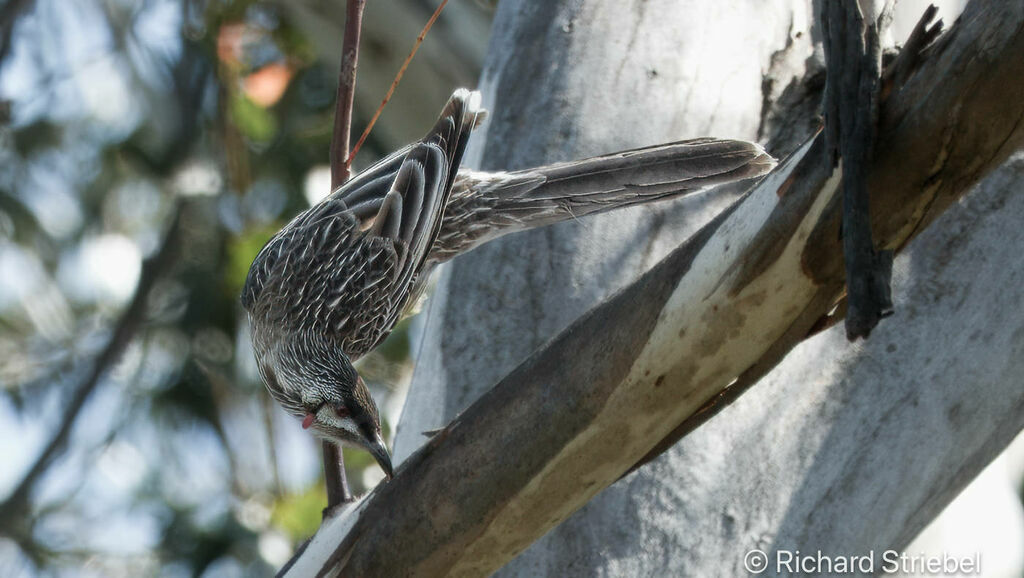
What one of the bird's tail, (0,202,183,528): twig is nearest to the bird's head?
the bird's tail

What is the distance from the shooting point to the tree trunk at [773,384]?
6.40ft

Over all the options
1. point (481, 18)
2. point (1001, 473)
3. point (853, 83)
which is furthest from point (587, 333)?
point (481, 18)

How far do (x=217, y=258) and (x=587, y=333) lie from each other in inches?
167

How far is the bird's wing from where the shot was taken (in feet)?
9.43

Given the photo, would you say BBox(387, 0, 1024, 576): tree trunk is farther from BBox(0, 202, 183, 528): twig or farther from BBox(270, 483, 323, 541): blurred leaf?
BBox(0, 202, 183, 528): twig

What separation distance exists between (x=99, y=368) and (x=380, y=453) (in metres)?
3.70

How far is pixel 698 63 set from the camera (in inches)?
94.8

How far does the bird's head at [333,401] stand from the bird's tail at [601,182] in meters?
0.50

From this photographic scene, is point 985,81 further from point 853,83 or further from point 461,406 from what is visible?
point 461,406

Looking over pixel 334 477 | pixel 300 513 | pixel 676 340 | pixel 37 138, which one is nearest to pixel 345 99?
pixel 334 477

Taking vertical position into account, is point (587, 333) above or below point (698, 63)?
below

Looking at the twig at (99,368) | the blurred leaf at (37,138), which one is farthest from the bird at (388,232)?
the blurred leaf at (37,138)

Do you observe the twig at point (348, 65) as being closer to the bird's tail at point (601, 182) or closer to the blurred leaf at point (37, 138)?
the bird's tail at point (601, 182)

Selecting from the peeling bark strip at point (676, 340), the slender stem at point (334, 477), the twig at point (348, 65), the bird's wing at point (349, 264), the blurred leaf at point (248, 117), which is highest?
the blurred leaf at point (248, 117)
